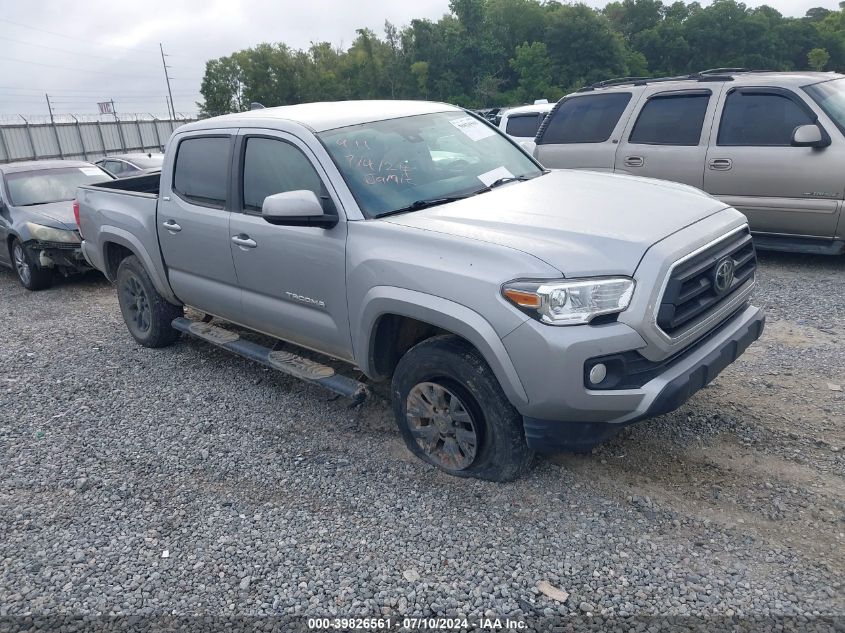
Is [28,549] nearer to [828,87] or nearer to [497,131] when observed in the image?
[497,131]

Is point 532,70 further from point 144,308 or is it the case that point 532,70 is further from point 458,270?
point 458,270

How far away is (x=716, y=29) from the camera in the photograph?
252ft

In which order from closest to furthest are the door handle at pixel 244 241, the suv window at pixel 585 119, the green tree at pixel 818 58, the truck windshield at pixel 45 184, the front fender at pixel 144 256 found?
the door handle at pixel 244 241, the front fender at pixel 144 256, the suv window at pixel 585 119, the truck windshield at pixel 45 184, the green tree at pixel 818 58

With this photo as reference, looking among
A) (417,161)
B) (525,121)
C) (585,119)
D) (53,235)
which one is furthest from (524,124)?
(417,161)

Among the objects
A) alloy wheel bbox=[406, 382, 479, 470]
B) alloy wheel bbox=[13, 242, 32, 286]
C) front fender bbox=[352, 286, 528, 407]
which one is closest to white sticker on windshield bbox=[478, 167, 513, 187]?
front fender bbox=[352, 286, 528, 407]

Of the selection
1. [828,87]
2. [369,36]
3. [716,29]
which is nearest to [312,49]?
[369,36]

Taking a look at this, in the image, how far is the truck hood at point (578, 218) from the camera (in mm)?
3043

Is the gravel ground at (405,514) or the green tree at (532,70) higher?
the green tree at (532,70)

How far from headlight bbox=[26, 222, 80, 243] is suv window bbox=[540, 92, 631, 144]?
5.82m

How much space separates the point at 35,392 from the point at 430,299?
3.87m

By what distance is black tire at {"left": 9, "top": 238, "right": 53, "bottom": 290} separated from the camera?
28.6ft

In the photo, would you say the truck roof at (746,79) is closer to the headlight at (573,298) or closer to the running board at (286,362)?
the headlight at (573,298)

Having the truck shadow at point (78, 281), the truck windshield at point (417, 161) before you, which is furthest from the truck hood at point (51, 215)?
the truck windshield at point (417, 161)

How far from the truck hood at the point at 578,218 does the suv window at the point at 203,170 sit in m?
1.62
